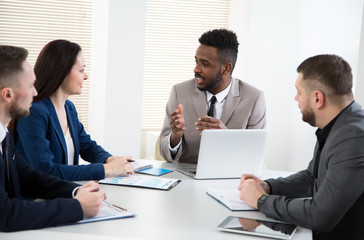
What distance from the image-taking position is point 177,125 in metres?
2.77

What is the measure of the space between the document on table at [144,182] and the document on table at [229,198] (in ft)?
0.76

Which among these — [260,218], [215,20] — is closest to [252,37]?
[215,20]

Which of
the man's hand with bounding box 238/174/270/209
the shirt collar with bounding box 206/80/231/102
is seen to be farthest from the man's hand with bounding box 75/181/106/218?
the shirt collar with bounding box 206/80/231/102

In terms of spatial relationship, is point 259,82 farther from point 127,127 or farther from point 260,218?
point 260,218

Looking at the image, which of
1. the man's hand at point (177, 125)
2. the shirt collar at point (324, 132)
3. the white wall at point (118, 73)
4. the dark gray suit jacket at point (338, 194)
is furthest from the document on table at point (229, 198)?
the white wall at point (118, 73)

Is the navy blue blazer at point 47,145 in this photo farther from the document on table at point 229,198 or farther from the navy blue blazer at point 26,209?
the document on table at point 229,198

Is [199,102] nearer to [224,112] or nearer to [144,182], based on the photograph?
[224,112]

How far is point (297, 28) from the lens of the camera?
5195 mm

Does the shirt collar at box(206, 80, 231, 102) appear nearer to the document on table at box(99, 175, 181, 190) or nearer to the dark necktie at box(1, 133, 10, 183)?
the document on table at box(99, 175, 181, 190)

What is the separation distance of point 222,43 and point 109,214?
6.06 feet

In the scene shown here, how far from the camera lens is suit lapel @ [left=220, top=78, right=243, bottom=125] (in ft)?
10.3

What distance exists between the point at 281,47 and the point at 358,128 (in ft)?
11.9

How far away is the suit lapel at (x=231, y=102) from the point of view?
315 centimetres

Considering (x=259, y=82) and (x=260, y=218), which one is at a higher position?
(x=259, y=82)
